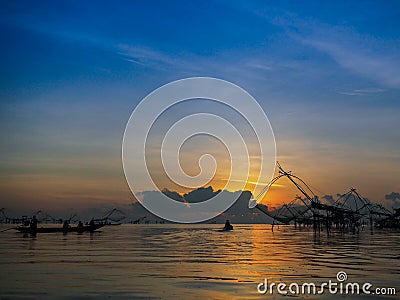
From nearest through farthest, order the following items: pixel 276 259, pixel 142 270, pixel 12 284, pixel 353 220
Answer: pixel 12 284, pixel 142 270, pixel 276 259, pixel 353 220

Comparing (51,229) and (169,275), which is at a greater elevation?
(169,275)

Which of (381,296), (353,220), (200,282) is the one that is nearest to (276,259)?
(200,282)

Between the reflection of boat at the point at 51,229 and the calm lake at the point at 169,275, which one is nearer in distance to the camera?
the calm lake at the point at 169,275

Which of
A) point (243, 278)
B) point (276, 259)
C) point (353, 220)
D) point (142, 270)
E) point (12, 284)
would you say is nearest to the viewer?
point (12, 284)

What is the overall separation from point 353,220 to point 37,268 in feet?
284

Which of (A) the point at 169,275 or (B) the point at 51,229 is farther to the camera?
(B) the point at 51,229

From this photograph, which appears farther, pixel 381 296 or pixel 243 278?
pixel 243 278

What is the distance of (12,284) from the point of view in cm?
2100

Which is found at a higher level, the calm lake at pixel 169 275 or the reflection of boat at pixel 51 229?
the calm lake at pixel 169 275

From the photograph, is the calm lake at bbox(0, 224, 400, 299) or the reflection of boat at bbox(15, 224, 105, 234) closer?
the calm lake at bbox(0, 224, 400, 299)

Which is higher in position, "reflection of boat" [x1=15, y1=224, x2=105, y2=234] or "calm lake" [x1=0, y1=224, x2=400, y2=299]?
"calm lake" [x1=0, y1=224, x2=400, y2=299]

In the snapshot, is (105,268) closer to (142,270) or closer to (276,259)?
(142,270)

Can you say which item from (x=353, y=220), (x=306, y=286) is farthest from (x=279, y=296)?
(x=353, y=220)

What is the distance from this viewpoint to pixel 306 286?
A: 69.1 feet
